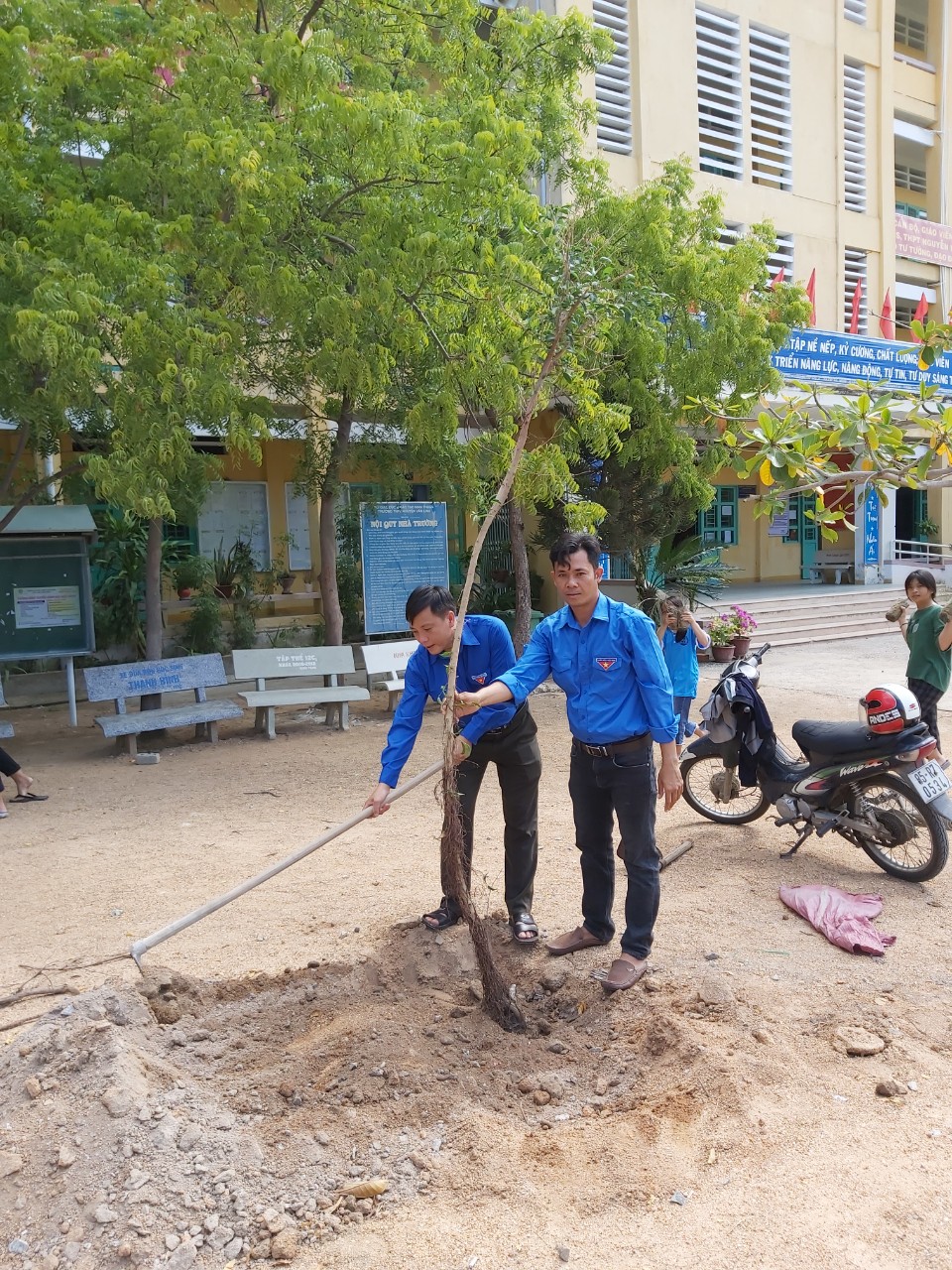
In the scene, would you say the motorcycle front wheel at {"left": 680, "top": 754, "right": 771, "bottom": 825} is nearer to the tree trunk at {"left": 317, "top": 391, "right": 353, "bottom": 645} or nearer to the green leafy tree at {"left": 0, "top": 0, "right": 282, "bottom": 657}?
the green leafy tree at {"left": 0, "top": 0, "right": 282, "bottom": 657}

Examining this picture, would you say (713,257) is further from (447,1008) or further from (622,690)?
(447,1008)

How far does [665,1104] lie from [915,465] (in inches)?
86.7

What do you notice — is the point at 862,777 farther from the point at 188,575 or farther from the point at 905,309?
the point at 905,309

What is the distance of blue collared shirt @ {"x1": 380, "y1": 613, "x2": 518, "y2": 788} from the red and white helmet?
1.96m

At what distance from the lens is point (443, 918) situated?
166 inches

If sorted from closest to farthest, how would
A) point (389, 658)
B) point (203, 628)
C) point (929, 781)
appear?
point (929, 781) < point (389, 658) < point (203, 628)

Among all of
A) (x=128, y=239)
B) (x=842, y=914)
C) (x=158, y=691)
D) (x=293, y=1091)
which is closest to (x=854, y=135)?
(x=128, y=239)

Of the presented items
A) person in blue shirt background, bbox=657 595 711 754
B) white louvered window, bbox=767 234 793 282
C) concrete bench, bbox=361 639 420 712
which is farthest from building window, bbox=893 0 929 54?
person in blue shirt background, bbox=657 595 711 754

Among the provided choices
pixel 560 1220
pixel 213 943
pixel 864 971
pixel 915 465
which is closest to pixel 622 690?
pixel 915 465

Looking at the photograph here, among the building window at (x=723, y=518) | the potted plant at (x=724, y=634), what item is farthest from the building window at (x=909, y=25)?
the potted plant at (x=724, y=634)

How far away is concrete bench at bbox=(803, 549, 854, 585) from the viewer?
19.4 metres

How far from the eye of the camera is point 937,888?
484 cm

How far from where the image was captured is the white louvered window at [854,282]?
1867 centimetres

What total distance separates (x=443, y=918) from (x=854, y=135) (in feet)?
65.0
